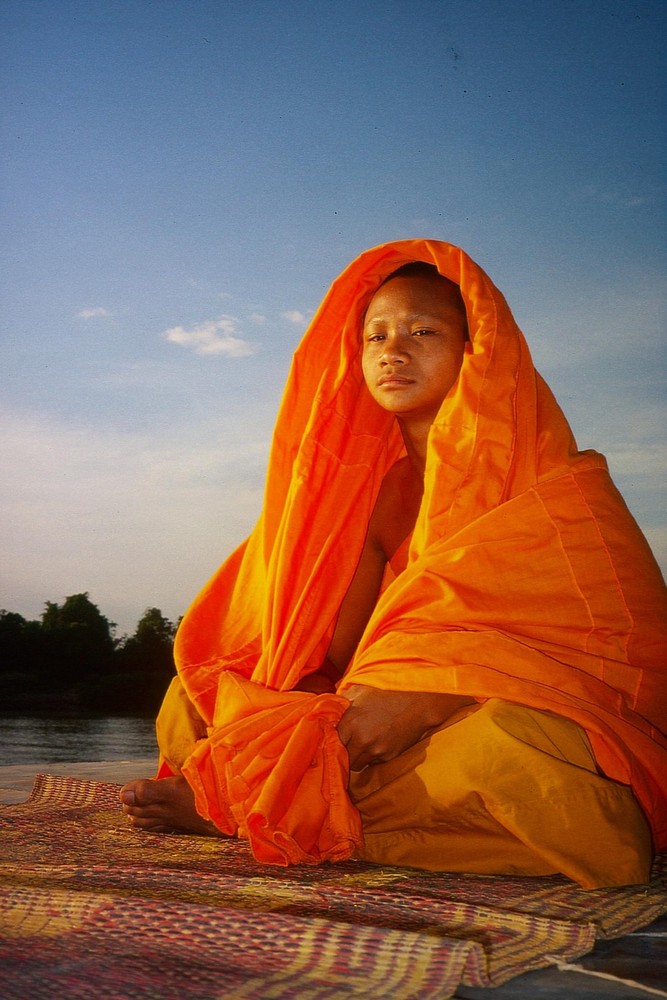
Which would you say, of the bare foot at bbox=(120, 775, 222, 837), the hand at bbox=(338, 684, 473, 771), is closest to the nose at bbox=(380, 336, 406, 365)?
the hand at bbox=(338, 684, 473, 771)

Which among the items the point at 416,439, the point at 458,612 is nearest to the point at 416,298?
the point at 416,439

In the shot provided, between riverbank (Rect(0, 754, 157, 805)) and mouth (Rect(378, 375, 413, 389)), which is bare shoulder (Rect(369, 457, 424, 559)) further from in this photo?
riverbank (Rect(0, 754, 157, 805))

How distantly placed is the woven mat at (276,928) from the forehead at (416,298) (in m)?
1.45

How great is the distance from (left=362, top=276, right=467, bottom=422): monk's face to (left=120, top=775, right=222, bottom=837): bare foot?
1.13 meters

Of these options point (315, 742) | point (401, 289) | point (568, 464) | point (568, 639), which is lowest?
point (315, 742)

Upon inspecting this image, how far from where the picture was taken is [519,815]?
1690 millimetres

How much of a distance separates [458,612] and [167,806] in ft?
2.68

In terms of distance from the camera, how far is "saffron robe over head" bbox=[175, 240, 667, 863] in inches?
71.6

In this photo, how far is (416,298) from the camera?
96.3 inches

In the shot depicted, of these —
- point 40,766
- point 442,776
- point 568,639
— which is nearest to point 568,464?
point 568,639

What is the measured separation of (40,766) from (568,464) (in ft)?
9.64

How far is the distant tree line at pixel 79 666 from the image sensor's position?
19.8m

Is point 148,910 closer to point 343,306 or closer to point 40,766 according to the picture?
point 343,306

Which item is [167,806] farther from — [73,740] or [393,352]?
[73,740]
